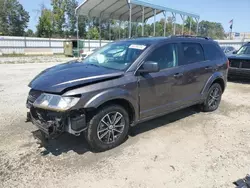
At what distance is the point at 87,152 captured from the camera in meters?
3.45

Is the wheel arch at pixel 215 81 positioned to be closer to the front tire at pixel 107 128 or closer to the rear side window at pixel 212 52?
the rear side window at pixel 212 52

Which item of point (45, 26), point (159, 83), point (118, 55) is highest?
point (45, 26)

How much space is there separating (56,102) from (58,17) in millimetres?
57905

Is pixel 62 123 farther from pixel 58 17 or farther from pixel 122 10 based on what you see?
pixel 58 17

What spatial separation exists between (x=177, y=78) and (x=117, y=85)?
57.7 inches

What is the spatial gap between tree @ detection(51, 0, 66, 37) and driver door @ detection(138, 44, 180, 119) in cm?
5652

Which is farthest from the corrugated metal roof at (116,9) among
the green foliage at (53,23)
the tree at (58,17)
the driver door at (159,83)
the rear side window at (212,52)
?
the tree at (58,17)

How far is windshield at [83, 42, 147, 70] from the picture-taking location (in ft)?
12.4

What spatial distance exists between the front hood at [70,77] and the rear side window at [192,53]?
1.76m

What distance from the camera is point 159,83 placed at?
395 centimetres

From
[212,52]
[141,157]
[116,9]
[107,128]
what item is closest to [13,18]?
[116,9]

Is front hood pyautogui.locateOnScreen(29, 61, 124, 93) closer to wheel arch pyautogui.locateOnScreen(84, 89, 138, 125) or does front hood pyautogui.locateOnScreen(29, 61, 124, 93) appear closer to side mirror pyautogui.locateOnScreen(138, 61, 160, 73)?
Answer: wheel arch pyautogui.locateOnScreen(84, 89, 138, 125)

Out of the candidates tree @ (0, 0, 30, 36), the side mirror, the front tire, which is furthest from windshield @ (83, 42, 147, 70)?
tree @ (0, 0, 30, 36)

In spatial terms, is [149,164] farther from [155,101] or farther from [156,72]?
[156,72]
